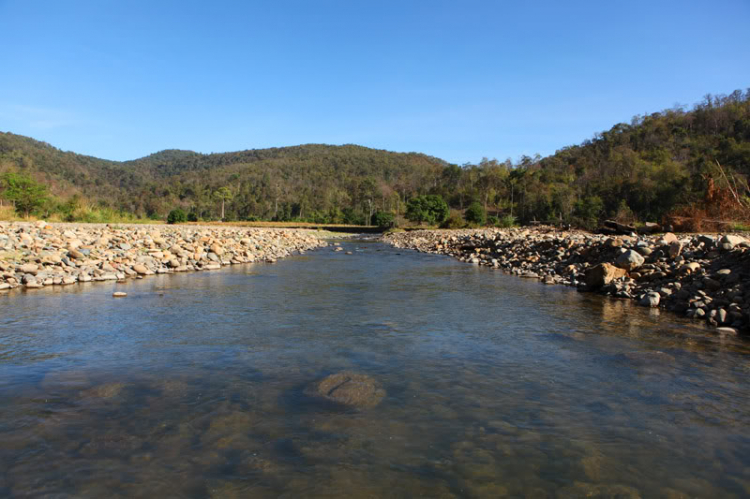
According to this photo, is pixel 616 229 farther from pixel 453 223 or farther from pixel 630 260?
pixel 453 223

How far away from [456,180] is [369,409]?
90.1 m

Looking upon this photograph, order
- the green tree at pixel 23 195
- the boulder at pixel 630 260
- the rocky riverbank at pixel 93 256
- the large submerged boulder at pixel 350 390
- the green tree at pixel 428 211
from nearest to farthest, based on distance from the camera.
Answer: the large submerged boulder at pixel 350 390, the rocky riverbank at pixel 93 256, the boulder at pixel 630 260, the green tree at pixel 23 195, the green tree at pixel 428 211

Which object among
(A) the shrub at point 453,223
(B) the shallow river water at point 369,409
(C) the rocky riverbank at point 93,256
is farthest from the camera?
(A) the shrub at point 453,223

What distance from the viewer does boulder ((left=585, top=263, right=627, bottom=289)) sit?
10.3 metres

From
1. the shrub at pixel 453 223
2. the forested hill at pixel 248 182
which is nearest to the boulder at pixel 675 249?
the shrub at pixel 453 223

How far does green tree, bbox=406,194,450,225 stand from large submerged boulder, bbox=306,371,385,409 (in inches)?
1891

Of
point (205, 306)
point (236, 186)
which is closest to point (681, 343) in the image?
point (205, 306)

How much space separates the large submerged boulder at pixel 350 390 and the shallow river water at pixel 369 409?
0.41ft

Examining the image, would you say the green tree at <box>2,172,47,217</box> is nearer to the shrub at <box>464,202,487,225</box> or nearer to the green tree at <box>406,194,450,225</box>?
the green tree at <box>406,194,450,225</box>

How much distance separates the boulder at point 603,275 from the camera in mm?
10292

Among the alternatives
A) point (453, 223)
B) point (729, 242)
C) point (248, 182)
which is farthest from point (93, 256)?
point (248, 182)

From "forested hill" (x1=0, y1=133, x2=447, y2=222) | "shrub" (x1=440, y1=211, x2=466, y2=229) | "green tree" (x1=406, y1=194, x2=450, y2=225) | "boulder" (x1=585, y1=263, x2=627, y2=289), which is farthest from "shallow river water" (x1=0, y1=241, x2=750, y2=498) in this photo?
"forested hill" (x1=0, y1=133, x2=447, y2=222)

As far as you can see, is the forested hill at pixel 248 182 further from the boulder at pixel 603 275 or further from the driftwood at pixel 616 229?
the boulder at pixel 603 275

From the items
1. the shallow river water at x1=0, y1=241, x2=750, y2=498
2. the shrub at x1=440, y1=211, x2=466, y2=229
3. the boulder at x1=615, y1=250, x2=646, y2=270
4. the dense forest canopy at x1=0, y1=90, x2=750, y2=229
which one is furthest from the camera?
the shrub at x1=440, y1=211, x2=466, y2=229
